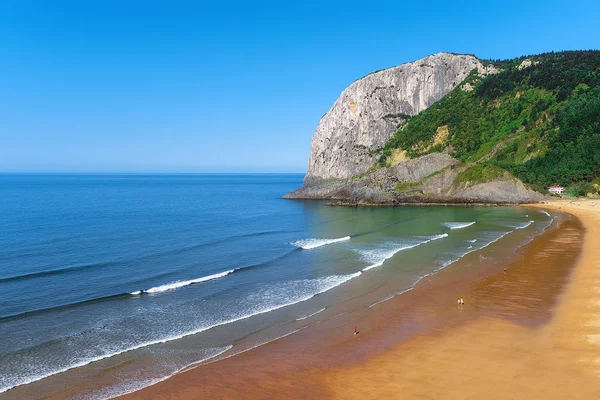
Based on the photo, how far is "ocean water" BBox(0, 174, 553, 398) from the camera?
1678 cm

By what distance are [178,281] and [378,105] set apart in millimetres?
113244

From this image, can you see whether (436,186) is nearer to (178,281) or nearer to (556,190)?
(556,190)

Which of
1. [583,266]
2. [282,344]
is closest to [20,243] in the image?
[282,344]

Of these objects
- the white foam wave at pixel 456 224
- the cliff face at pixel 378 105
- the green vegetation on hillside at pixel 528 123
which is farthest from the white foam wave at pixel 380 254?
the cliff face at pixel 378 105

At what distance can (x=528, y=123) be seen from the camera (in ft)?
309

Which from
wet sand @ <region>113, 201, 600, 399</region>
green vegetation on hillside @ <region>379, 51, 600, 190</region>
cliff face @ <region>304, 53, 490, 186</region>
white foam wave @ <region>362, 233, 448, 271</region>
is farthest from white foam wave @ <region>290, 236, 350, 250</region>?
cliff face @ <region>304, 53, 490, 186</region>

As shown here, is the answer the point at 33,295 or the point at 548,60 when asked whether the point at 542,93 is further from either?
the point at 33,295

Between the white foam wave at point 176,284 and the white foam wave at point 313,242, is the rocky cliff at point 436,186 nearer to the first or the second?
the white foam wave at point 313,242

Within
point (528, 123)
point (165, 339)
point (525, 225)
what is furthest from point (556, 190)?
point (165, 339)

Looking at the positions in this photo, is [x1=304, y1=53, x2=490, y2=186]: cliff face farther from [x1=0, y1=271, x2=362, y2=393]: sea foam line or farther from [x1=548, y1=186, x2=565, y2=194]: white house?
[x1=0, y1=271, x2=362, y2=393]: sea foam line

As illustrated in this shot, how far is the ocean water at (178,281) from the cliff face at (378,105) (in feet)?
239

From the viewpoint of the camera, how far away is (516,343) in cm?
1683

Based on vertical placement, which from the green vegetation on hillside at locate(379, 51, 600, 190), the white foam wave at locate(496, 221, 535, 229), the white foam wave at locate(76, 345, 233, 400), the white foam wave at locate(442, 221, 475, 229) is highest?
the green vegetation on hillside at locate(379, 51, 600, 190)

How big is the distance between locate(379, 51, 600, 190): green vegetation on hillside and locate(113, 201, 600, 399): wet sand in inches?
2566
